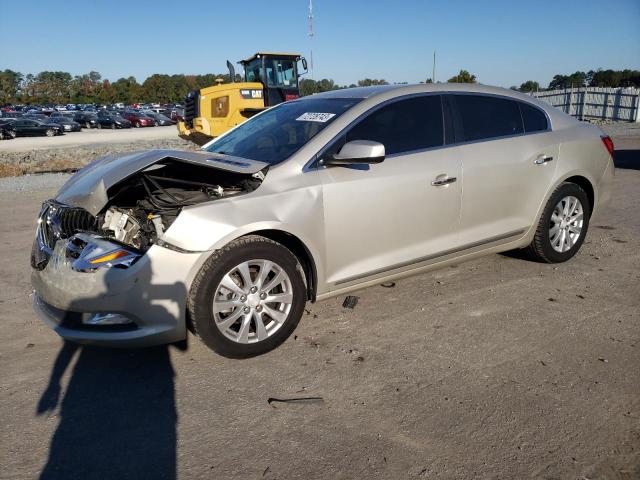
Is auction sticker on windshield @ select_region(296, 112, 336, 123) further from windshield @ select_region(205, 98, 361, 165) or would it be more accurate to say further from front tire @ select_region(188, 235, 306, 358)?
front tire @ select_region(188, 235, 306, 358)

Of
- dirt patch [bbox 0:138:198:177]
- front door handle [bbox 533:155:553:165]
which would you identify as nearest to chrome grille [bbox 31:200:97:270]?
front door handle [bbox 533:155:553:165]

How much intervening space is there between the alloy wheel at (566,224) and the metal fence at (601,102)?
27.7m

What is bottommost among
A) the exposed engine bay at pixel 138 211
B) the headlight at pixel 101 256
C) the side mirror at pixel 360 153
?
the headlight at pixel 101 256

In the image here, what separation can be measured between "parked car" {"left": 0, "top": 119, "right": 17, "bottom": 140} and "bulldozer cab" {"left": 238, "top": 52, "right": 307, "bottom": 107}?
27.7 meters

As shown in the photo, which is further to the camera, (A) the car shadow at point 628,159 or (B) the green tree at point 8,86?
(B) the green tree at point 8,86

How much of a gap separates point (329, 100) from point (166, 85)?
417 ft

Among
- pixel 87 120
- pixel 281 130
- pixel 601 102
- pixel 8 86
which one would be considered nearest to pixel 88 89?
pixel 8 86

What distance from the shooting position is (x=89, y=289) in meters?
3.06

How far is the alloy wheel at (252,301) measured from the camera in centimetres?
326

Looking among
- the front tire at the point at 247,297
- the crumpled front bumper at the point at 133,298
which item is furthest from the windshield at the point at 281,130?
the crumpled front bumper at the point at 133,298

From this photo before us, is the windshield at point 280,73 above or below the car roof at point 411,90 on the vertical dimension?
above

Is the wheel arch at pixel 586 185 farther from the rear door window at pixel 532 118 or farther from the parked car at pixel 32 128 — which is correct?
the parked car at pixel 32 128

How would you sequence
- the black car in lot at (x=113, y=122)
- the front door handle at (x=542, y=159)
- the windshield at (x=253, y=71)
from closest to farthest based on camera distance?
the front door handle at (x=542, y=159), the windshield at (x=253, y=71), the black car in lot at (x=113, y=122)

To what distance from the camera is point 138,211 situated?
361cm
